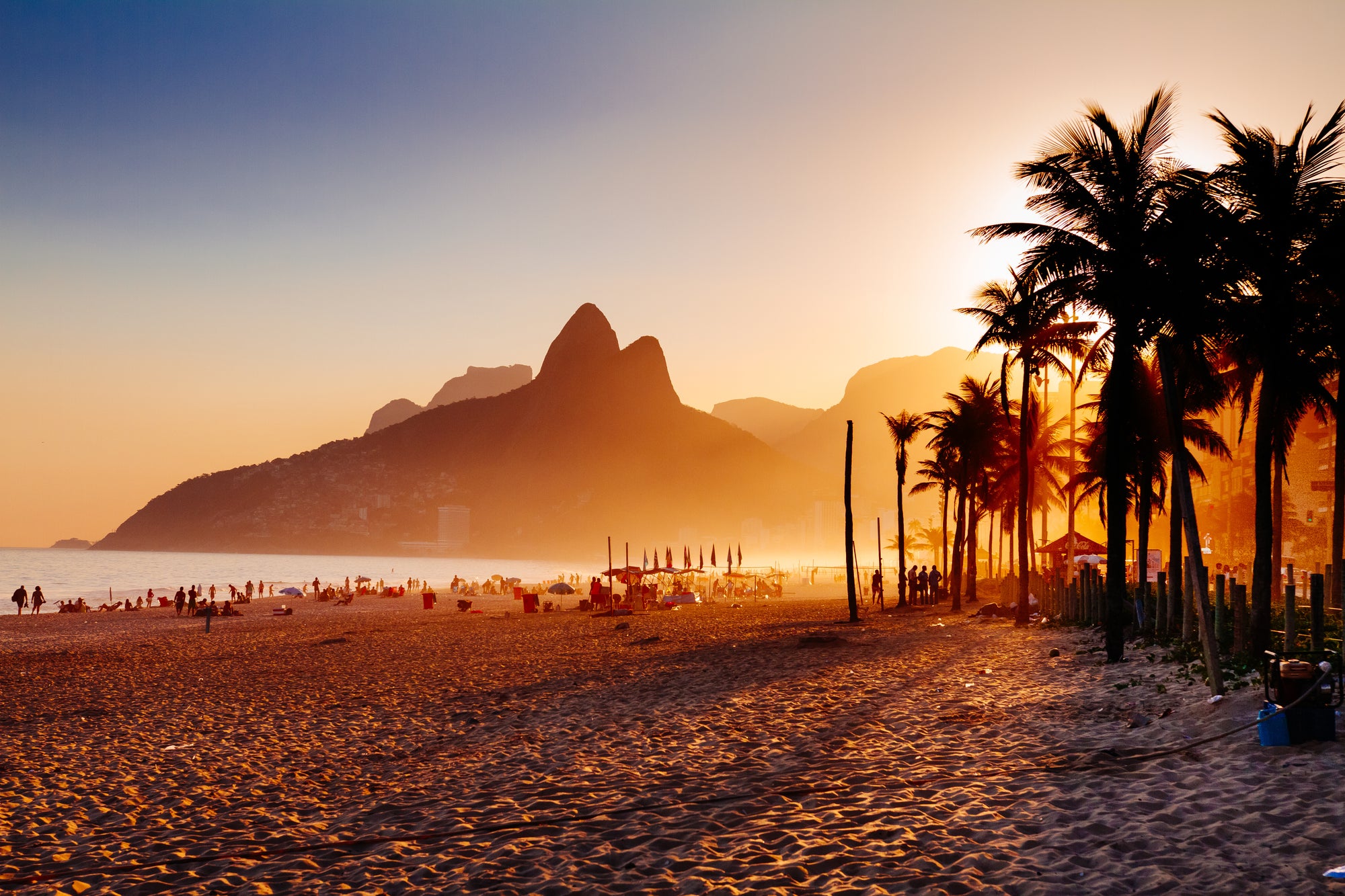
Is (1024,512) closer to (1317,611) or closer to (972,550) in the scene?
(1317,611)

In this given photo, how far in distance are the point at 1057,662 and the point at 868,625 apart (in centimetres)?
1235

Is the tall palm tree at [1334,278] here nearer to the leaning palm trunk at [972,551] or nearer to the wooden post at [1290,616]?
the wooden post at [1290,616]

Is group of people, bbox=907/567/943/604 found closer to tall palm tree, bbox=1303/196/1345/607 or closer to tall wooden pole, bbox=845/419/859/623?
tall wooden pole, bbox=845/419/859/623

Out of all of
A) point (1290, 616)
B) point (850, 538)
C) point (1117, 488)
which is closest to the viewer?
point (1290, 616)

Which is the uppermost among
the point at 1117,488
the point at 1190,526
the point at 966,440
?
the point at 966,440

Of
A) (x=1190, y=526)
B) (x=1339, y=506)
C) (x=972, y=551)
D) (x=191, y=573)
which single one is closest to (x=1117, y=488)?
(x=1190, y=526)

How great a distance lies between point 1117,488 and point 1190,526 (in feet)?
19.6

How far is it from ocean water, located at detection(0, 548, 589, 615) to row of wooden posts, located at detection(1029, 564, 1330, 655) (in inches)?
2399

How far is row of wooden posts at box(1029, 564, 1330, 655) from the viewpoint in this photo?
10.6m

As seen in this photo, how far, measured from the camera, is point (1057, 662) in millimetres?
17062

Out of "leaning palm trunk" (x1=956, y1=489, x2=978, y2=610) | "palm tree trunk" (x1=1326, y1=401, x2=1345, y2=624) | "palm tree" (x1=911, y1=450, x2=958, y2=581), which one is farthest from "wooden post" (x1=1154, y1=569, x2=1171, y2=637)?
"palm tree" (x1=911, y1=450, x2=958, y2=581)

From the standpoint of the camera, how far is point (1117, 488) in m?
17.2

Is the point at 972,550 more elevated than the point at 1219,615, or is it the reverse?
the point at 1219,615

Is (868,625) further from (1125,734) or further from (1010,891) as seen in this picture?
(1010,891)
